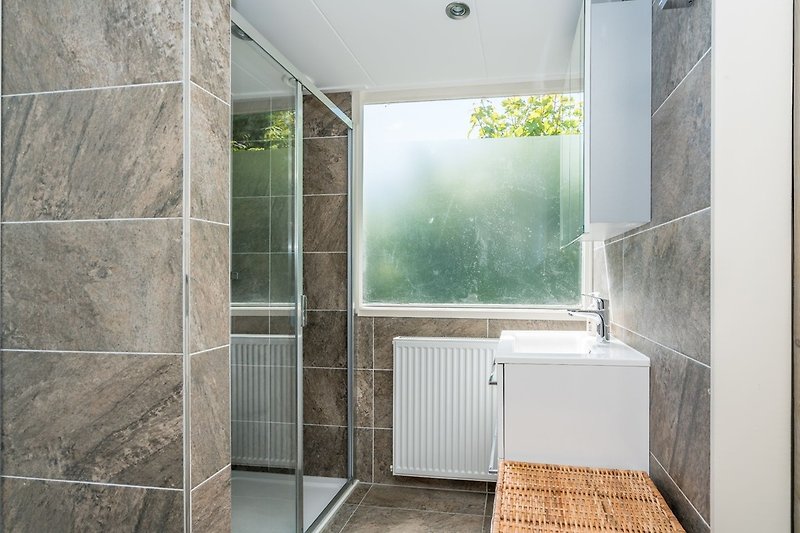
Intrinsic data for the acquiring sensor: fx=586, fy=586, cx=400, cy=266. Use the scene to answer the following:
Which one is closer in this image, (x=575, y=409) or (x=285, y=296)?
(x=575, y=409)

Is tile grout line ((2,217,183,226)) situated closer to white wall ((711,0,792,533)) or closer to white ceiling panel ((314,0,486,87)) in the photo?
white ceiling panel ((314,0,486,87))

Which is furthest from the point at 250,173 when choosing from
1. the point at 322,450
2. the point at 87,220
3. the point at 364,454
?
the point at 364,454

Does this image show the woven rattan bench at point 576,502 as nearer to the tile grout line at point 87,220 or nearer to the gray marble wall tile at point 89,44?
the tile grout line at point 87,220

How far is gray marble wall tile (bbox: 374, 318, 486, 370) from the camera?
3.10 metres

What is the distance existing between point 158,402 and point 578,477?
125 cm

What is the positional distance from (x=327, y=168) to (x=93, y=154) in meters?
1.66

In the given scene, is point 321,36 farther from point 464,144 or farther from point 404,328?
point 404,328

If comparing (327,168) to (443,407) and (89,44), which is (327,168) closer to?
(443,407)

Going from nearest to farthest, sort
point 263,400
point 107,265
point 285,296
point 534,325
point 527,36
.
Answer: point 107,265, point 263,400, point 285,296, point 527,36, point 534,325

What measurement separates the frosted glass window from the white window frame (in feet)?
0.11

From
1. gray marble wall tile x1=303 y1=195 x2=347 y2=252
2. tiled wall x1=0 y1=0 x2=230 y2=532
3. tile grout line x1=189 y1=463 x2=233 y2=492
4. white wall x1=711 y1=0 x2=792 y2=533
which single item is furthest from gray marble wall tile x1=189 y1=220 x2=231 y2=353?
gray marble wall tile x1=303 y1=195 x2=347 y2=252

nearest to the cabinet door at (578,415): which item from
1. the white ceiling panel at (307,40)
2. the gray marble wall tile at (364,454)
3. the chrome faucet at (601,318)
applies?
the chrome faucet at (601,318)

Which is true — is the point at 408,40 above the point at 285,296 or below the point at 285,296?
above

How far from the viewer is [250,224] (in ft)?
6.70
